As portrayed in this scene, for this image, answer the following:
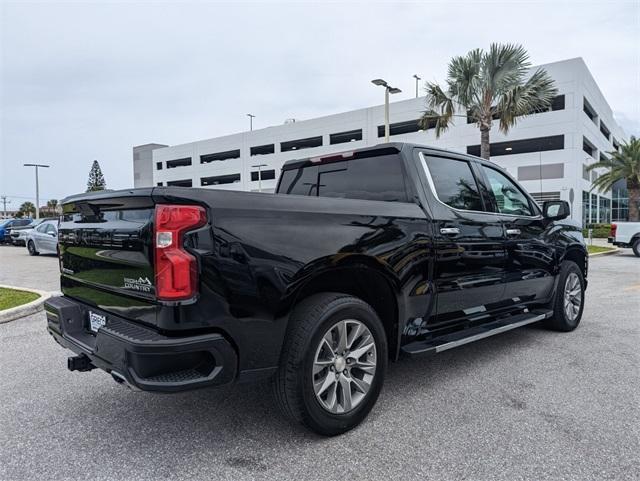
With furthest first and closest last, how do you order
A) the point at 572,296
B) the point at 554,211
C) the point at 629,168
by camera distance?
the point at 629,168 < the point at 572,296 < the point at 554,211

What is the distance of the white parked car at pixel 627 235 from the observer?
17.2 metres

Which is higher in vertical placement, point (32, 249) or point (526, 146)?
point (526, 146)

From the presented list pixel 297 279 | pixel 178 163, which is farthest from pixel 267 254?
pixel 178 163

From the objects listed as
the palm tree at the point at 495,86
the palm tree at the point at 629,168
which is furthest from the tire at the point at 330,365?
the palm tree at the point at 629,168

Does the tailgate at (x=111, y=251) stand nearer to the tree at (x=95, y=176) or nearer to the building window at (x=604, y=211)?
the building window at (x=604, y=211)

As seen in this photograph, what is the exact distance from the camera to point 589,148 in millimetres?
38469

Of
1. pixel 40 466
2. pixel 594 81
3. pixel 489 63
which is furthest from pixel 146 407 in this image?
pixel 594 81

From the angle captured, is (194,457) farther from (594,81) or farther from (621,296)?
(594,81)

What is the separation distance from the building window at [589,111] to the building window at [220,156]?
3717 cm

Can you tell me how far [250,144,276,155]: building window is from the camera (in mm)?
53156

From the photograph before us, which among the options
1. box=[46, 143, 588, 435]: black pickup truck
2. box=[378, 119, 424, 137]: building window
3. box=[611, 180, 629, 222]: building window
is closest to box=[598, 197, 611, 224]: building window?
box=[611, 180, 629, 222]: building window

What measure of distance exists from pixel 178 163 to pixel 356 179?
211ft

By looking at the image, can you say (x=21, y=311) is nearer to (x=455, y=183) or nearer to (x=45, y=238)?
(x=455, y=183)

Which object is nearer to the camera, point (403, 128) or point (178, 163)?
point (403, 128)
